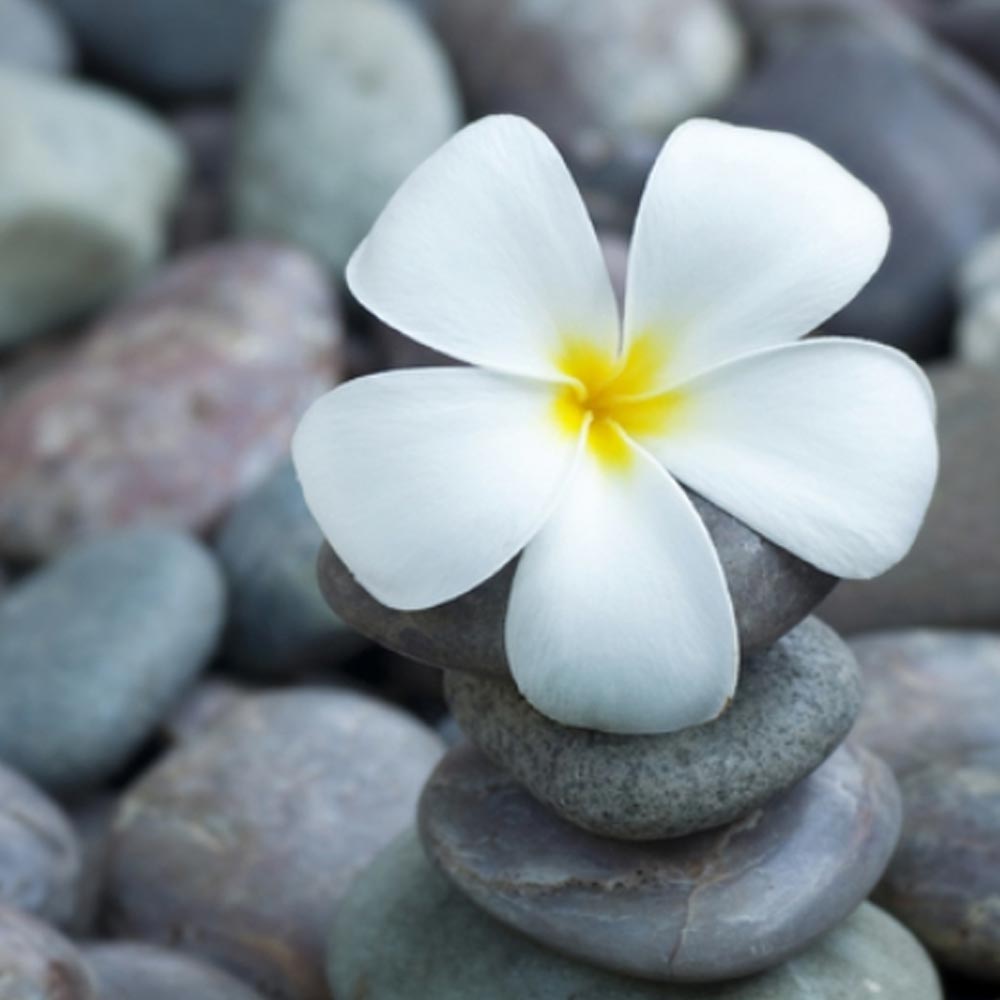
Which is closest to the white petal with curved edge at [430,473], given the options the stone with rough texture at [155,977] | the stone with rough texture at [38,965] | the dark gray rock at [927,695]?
the stone with rough texture at [38,965]

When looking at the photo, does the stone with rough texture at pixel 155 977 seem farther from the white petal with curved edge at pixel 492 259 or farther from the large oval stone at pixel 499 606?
Answer: the white petal with curved edge at pixel 492 259

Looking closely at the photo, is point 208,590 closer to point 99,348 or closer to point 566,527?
point 99,348

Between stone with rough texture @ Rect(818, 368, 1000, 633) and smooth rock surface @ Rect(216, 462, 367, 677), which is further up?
stone with rough texture @ Rect(818, 368, 1000, 633)

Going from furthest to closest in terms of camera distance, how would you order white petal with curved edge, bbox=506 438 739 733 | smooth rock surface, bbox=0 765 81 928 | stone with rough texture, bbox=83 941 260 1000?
smooth rock surface, bbox=0 765 81 928 < stone with rough texture, bbox=83 941 260 1000 < white petal with curved edge, bbox=506 438 739 733

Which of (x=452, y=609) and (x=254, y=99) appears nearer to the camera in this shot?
(x=452, y=609)

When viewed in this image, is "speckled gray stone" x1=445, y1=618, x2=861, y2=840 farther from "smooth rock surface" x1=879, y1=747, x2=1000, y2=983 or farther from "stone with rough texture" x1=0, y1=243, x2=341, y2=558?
"stone with rough texture" x1=0, y1=243, x2=341, y2=558

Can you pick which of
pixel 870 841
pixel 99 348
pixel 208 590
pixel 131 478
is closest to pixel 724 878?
pixel 870 841

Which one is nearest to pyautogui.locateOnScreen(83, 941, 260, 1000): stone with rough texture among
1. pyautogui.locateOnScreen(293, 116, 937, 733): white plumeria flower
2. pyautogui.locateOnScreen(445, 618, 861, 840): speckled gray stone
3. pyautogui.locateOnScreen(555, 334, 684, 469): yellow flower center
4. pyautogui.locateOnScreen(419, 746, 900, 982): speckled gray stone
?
pyautogui.locateOnScreen(419, 746, 900, 982): speckled gray stone

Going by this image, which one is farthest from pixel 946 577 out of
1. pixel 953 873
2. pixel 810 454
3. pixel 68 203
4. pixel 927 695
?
pixel 68 203
